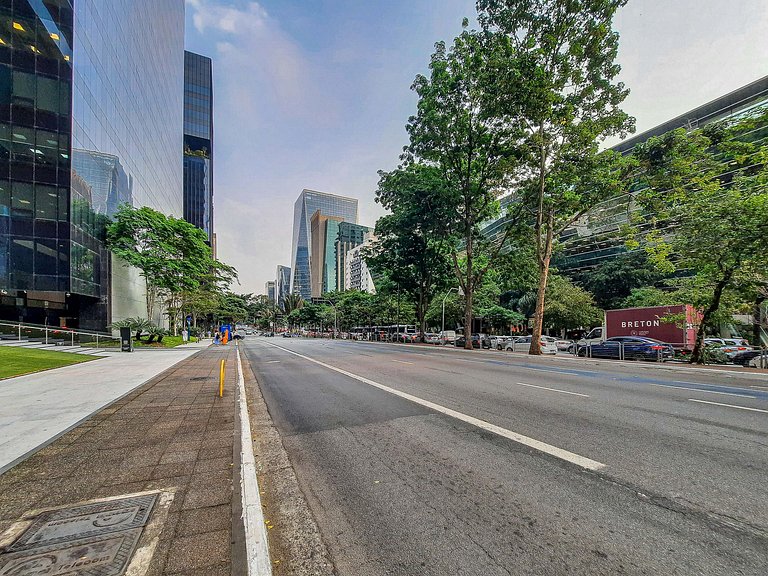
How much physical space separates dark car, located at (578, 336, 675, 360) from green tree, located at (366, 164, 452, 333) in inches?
583

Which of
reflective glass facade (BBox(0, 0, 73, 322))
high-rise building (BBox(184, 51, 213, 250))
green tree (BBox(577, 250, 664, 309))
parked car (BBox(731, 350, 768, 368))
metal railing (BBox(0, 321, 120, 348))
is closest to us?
parked car (BBox(731, 350, 768, 368))

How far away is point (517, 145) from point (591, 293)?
102ft

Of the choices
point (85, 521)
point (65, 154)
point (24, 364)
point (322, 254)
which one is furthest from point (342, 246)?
point (85, 521)

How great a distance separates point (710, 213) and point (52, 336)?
38.6 m

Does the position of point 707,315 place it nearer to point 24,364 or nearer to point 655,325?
point 655,325

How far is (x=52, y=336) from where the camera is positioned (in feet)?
79.6

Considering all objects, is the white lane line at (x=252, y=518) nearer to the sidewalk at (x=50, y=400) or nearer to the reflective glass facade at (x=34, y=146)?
the sidewalk at (x=50, y=400)

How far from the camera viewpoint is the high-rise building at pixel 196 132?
105375 mm

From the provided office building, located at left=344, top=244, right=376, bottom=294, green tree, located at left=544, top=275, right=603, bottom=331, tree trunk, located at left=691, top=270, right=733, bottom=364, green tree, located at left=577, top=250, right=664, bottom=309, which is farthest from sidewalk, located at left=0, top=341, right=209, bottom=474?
office building, located at left=344, top=244, right=376, bottom=294

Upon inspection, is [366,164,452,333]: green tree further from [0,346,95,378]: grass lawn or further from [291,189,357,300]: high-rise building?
[291,189,357,300]: high-rise building

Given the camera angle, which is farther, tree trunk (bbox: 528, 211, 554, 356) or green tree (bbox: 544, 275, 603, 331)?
green tree (bbox: 544, 275, 603, 331)

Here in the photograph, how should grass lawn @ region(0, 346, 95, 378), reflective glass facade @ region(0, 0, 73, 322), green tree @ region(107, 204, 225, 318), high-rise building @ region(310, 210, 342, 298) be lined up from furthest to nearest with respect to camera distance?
1. high-rise building @ region(310, 210, 342, 298)
2. green tree @ region(107, 204, 225, 318)
3. reflective glass facade @ region(0, 0, 73, 322)
4. grass lawn @ region(0, 346, 95, 378)

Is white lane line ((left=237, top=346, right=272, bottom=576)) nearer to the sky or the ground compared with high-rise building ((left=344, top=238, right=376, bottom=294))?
nearer to the ground

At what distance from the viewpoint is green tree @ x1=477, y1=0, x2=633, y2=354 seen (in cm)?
2175
